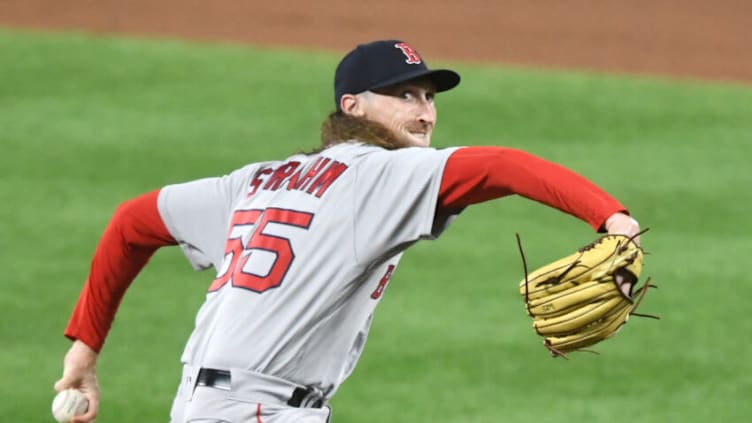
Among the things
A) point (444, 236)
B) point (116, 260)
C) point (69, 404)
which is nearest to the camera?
point (69, 404)

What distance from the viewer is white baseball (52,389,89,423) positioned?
176 inches

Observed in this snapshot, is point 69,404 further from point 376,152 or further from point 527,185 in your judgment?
point 527,185

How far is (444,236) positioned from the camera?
29.8 ft

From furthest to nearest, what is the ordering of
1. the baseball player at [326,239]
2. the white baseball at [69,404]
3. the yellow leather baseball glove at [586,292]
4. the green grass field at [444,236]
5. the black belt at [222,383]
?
the green grass field at [444,236], the white baseball at [69,404], the black belt at [222,383], the baseball player at [326,239], the yellow leather baseball glove at [586,292]

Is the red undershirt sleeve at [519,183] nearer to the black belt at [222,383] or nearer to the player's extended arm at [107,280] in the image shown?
the black belt at [222,383]

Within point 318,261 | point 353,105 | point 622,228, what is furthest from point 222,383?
point 622,228

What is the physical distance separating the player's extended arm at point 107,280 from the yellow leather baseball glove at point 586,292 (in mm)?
1485

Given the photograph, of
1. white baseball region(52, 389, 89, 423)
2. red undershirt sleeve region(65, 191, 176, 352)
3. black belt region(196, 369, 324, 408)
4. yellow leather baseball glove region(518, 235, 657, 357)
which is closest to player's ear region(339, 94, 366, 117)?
red undershirt sleeve region(65, 191, 176, 352)

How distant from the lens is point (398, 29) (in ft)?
45.9

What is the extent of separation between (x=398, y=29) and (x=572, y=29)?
5.70ft

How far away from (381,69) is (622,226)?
4.06 ft

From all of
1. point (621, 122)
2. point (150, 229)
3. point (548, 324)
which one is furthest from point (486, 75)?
point (548, 324)

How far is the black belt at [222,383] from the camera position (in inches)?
155

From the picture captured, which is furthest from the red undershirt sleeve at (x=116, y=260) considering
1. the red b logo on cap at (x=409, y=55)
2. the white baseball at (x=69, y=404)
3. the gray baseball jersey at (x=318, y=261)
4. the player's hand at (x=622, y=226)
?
the player's hand at (x=622, y=226)
